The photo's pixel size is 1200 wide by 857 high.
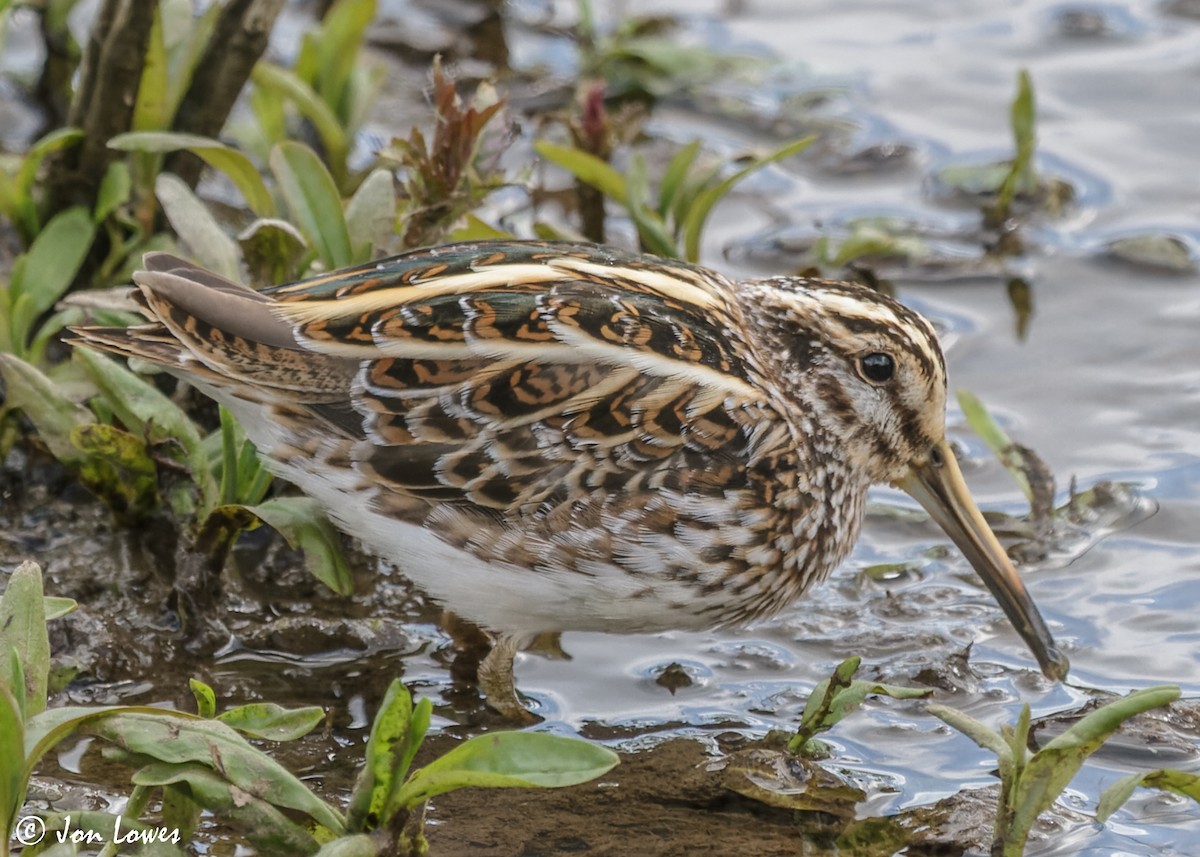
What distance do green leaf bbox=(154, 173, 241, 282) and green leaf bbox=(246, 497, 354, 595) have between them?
927 mm

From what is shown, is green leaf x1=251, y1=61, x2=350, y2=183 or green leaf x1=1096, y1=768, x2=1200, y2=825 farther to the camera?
green leaf x1=251, y1=61, x2=350, y2=183

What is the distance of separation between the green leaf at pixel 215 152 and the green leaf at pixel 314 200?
228 millimetres

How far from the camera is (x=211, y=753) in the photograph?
3.47 meters

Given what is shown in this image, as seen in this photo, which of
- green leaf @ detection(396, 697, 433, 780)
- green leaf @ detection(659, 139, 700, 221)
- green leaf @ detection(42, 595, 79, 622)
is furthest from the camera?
green leaf @ detection(659, 139, 700, 221)

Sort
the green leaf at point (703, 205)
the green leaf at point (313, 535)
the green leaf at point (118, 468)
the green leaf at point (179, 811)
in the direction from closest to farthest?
the green leaf at point (179, 811) < the green leaf at point (313, 535) < the green leaf at point (118, 468) < the green leaf at point (703, 205)

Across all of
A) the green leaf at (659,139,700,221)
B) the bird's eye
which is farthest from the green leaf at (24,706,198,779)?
the green leaf at (659,139,700,221)

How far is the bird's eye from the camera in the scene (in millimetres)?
4512

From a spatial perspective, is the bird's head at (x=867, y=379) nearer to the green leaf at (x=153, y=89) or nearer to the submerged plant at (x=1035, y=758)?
the submerged plant at (x=1035, y=758)

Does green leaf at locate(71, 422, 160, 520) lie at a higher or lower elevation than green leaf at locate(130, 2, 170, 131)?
lower

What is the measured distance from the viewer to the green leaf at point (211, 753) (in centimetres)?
346

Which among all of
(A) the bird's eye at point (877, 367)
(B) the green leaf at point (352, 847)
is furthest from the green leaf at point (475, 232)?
(B) the green leaf at point (352, 847)

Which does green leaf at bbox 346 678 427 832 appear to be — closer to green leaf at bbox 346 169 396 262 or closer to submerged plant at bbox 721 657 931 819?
submerged plant at bbox 721 657 931 819

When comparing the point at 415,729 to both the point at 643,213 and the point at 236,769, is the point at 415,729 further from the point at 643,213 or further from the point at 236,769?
the point at 643,213

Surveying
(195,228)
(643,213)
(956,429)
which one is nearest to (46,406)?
(195,228)
